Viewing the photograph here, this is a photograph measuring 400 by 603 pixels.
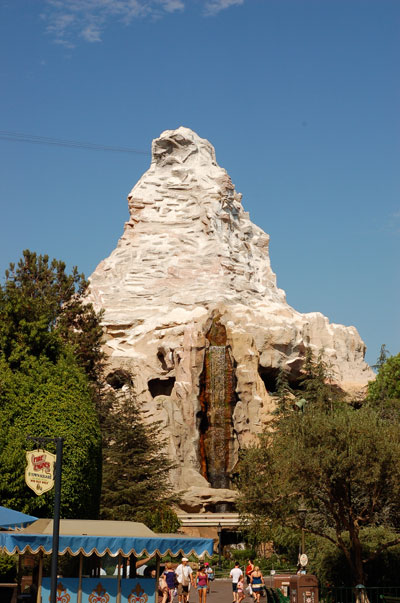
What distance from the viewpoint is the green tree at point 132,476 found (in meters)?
37.8

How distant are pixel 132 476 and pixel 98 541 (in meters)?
23.2

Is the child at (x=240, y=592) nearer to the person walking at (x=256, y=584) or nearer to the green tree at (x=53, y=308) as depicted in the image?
the person walking at (x=256, y=584)

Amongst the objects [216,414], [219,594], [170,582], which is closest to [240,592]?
[170,582]

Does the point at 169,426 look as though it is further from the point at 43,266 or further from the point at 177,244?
the point at 177,244

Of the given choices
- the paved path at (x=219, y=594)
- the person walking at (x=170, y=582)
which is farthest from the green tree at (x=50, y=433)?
the paved path at (x=219, y=594)

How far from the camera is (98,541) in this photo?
17.3 metres

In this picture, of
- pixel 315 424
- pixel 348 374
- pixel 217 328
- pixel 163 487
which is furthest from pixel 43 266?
pixel 348 374

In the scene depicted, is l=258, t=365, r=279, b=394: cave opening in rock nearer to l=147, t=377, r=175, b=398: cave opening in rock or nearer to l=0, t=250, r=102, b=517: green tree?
l=147, t=377, r=175, b=398: cave opening in rock

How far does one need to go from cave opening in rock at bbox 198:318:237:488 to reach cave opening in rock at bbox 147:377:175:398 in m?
7.22

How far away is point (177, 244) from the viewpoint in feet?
246

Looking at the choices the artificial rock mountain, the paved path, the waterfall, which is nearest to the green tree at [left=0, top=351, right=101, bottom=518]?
the paved path

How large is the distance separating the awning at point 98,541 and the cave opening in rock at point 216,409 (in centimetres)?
3550

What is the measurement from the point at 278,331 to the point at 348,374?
1559 cm

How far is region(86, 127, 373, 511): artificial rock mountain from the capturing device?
180 ft
